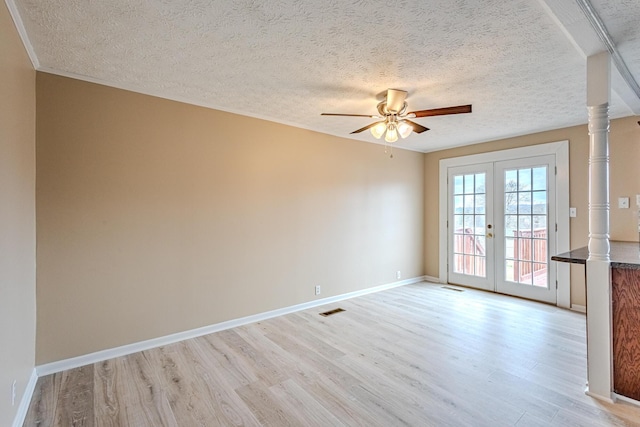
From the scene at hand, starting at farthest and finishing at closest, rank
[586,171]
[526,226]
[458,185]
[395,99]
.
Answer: [458,185] < [526,226] < [586,171] < [395,99]

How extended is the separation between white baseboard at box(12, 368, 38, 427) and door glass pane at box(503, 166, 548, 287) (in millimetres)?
5484

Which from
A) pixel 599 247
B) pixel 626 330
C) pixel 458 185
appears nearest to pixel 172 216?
pixel 599 247

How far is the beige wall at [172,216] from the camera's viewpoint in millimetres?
2525

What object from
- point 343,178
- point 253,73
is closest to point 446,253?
point 343,178

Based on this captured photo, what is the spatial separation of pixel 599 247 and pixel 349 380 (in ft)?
6.78

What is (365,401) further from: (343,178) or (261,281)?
(343,178)

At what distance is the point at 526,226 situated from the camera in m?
4.46

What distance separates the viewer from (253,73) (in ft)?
8.38

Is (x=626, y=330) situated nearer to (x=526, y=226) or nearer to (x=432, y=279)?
(x=526, y=226)

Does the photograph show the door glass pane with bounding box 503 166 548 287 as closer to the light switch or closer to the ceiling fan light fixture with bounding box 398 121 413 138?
the light switch

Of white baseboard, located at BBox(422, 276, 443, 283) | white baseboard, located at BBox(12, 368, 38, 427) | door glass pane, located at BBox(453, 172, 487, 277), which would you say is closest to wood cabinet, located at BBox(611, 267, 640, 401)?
door glass pane, located at BBox(453, 172, 487, 277)

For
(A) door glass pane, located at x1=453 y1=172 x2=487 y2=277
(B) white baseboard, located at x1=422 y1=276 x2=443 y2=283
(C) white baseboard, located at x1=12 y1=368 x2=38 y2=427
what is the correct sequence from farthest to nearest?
(B) white baseboard, located at x1=422 y1=276 x2=443 y2=283 < (A) door glass pane, located at x1=453 y1=172 x2=487 y2=277 < (C) white baseboard, located at x1=12 y1=368 x2=38 y2=427

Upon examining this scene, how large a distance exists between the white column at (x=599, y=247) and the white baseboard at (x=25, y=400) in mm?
3807

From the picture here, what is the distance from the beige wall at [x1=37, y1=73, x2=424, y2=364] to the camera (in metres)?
2.53
